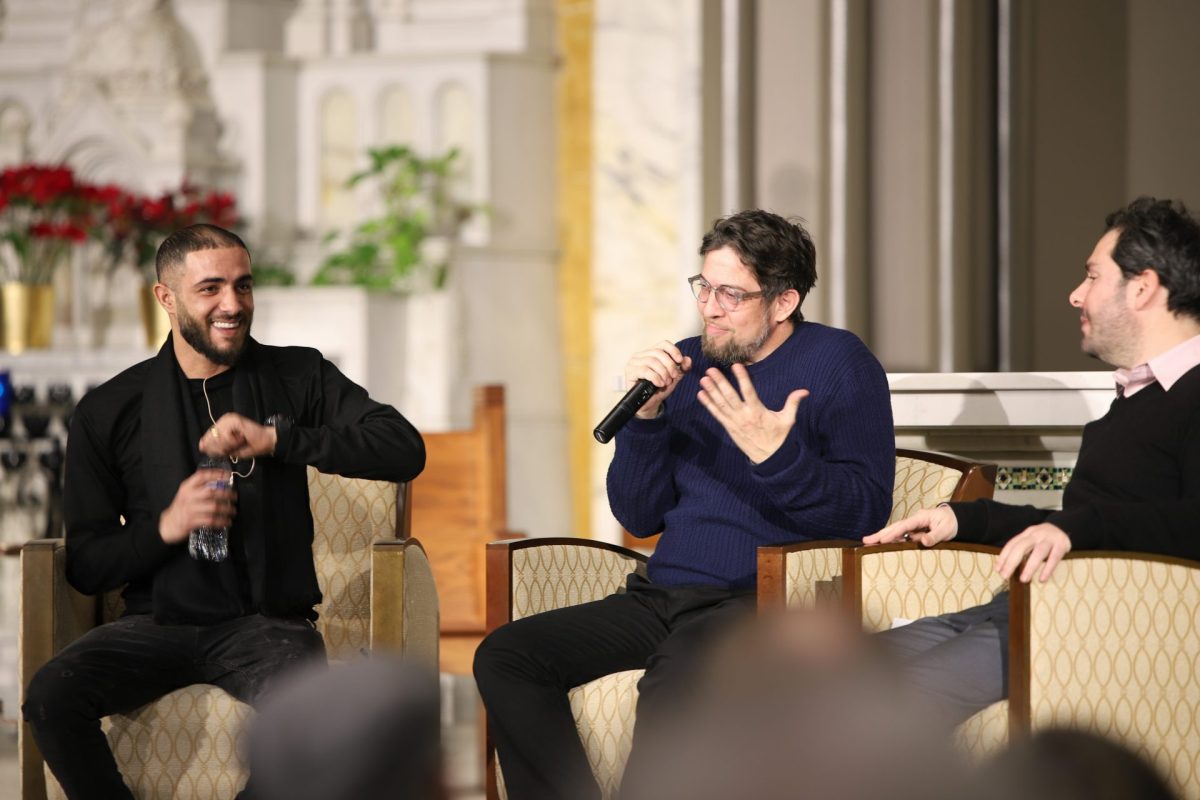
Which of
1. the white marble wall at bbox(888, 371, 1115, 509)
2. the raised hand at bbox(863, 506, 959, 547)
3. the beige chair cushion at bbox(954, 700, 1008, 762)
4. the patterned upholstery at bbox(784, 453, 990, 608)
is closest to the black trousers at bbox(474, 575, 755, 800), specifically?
the patterned upholstery at bbox(784, 453, 990, 608)

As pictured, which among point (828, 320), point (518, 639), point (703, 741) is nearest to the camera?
point (703, 741)

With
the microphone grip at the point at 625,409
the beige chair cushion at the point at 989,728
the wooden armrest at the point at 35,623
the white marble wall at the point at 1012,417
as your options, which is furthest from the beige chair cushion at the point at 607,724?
the white marble wall at the point at 1012,417

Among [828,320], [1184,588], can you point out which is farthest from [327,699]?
[828,320]

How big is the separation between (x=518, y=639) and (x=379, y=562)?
0.28 metres

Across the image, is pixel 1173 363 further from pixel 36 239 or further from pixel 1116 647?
pixel 36 239

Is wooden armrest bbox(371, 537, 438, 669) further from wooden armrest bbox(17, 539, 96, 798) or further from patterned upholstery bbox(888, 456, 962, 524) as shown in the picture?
patterned upholstery bbox(888, 456, 962, 524)

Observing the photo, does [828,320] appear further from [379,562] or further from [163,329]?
[163,329]

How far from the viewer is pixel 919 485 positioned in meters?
2.65

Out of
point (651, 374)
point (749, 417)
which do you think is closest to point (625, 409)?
point (651, 374)

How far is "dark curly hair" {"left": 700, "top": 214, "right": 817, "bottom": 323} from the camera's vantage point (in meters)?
2.47

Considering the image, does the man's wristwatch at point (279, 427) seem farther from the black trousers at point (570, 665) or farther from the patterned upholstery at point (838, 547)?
the patterned upholstery at point (838, 547)

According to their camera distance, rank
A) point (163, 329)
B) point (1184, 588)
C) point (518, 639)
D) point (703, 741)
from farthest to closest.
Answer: point (163, 329), point (518, 639), point (1184, 588), point (703, 741)

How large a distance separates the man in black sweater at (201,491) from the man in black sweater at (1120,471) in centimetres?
91

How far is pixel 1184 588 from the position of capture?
6.84 ft
